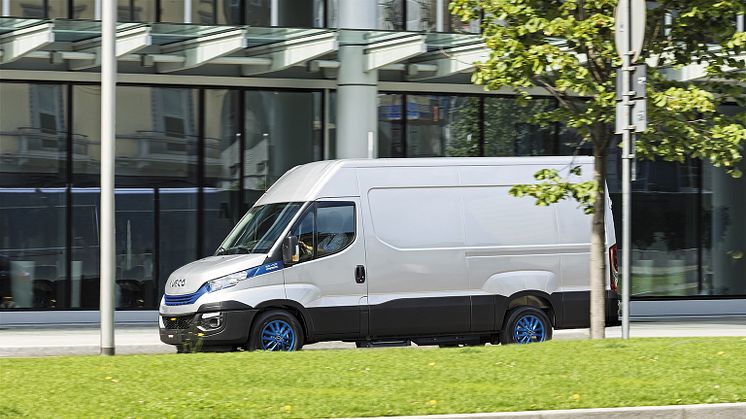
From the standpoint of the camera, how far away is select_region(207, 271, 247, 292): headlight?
49.3 feet

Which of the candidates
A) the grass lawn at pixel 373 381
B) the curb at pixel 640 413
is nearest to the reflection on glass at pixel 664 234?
the grass lawn at pixel 373 381

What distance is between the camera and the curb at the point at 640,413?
30.4 ft

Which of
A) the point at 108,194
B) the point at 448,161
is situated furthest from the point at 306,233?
the point at 108,194

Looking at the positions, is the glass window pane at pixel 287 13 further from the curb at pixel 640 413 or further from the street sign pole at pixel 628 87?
the curb at pixel 640 413

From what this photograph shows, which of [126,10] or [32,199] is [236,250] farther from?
[126,10]

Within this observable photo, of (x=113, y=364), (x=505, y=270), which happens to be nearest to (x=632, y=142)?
(x=505, y=270)

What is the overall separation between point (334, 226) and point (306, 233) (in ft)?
1.16

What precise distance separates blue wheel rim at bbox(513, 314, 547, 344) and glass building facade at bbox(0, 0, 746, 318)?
21.6ft

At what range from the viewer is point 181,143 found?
73.2 ft

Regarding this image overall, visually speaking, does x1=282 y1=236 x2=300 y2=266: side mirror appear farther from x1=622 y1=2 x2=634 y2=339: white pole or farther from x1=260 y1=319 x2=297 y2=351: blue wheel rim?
x1=622 y1=2 x2=634 y2=339: white pole

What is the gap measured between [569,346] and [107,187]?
18.0 feet

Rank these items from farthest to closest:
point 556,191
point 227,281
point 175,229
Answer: point 175,229 < point 227,281 < point 556,191

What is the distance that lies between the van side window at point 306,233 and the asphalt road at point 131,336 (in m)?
2.68

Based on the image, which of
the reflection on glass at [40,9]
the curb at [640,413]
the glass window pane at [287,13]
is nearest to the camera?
the curb at [640,413]
